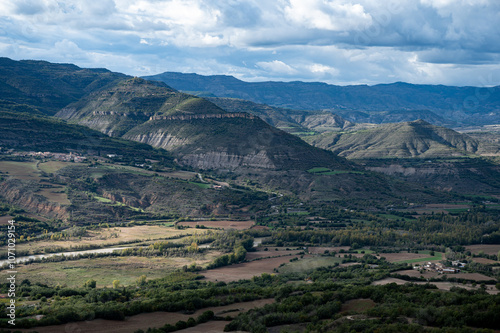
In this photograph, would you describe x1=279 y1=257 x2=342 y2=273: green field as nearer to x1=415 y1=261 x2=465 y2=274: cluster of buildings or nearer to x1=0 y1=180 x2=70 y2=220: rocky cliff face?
x1=415 y1=261 x2=465 y2=274: cluster of buildings

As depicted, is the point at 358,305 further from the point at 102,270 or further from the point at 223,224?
the point at 223,224

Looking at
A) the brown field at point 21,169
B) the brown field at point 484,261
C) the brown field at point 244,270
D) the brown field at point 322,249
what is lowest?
the brown field at point 244,270

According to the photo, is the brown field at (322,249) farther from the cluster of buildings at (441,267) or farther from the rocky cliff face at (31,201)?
the rocky cliff face at (31,201)

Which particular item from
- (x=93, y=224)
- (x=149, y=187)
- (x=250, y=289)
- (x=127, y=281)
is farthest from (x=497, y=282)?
(x=149, y=187)

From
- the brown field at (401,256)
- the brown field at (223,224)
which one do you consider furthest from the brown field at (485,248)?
the brown field at (223,224)

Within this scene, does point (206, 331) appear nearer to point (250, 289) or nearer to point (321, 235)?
point (250, 289)

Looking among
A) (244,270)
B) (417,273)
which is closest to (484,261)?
(417,273)

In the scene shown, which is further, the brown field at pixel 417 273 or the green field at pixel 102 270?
the green field at pixel 102 270
